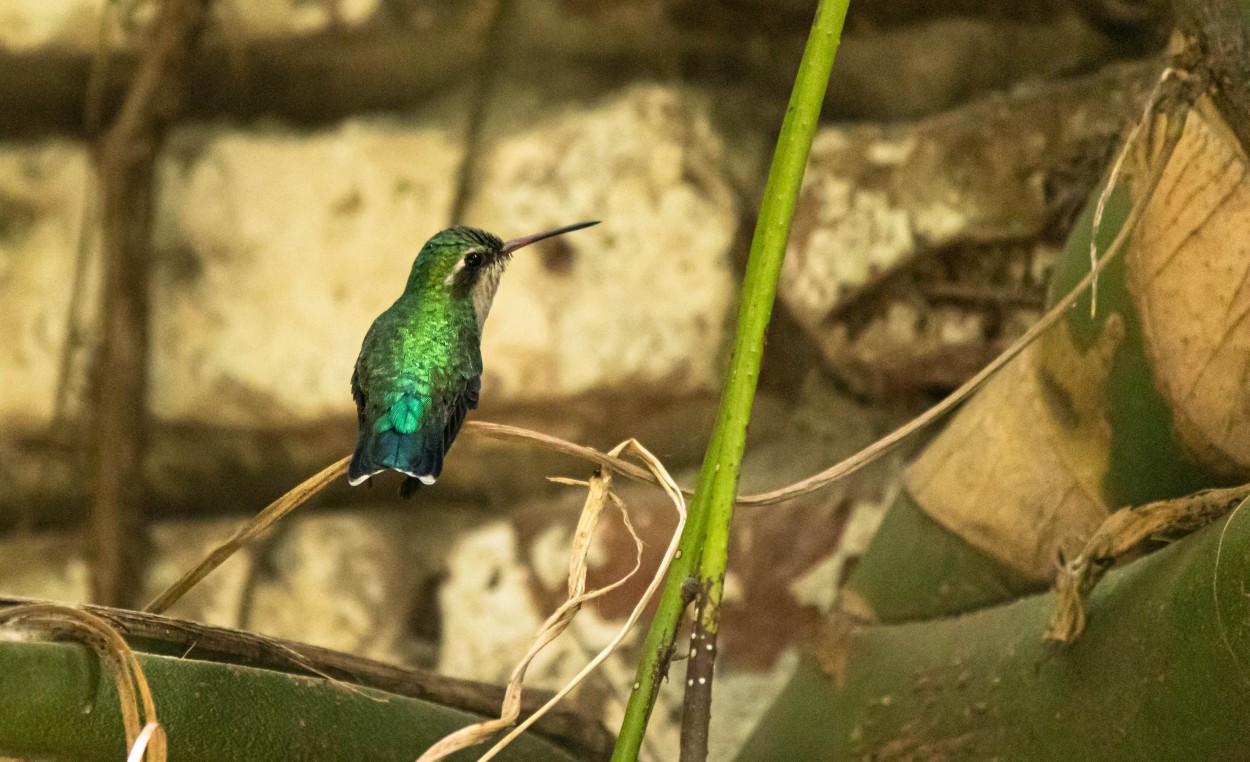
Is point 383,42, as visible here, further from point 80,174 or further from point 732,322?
point 732,322

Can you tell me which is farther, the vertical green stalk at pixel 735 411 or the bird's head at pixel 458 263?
the bird's head at pixel 458 263

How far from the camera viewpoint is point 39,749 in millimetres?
739

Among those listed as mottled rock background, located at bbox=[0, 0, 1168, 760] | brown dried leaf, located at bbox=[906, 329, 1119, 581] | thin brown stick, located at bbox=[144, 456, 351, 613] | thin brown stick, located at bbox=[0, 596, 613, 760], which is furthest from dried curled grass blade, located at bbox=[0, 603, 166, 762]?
mottled rock background, located at bbox=[0, 0, 1168, 760]

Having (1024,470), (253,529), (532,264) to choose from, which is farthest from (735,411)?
(532,264)

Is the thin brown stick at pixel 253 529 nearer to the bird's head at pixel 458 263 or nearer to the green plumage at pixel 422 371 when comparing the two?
the green plumage at pixel 422 371

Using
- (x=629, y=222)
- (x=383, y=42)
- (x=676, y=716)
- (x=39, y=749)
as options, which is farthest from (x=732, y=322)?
(x=39, y=749)

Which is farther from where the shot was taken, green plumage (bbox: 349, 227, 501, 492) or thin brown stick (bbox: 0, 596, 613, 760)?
green plumage (bbox: 349, 227, 501, 492)

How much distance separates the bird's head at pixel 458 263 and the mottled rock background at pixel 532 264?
0.86 feet

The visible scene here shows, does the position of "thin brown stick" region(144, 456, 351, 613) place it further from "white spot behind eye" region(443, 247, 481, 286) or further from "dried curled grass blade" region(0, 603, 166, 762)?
"white spot behind eye" region(443, 247, 481, 286)

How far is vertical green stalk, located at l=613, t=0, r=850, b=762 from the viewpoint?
2.57 feet

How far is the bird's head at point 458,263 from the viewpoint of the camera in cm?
141

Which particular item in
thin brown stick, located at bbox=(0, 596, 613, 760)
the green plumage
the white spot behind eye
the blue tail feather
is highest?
the white spot behind eye

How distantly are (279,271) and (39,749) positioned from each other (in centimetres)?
112

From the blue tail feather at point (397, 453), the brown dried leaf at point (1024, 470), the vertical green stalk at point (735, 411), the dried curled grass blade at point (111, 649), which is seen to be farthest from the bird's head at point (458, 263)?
the dried curled grass blade at point (111, 649)
